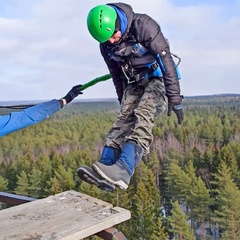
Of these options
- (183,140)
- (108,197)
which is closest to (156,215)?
(108,197)

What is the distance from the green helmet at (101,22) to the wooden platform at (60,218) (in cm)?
117

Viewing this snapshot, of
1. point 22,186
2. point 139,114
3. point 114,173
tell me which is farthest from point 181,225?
point 114,173

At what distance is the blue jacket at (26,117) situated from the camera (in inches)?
129

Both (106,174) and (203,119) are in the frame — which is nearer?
(106,174)

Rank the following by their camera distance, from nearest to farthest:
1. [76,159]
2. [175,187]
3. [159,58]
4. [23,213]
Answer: [23,213] < [159,58] < [175,187] < [76,159]

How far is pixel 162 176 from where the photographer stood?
40.5 metres

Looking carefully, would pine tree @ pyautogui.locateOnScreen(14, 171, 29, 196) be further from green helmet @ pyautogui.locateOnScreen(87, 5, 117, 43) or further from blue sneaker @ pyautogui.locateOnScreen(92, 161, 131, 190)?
green helmet @ pyautogui.locateOnScreen(87, 5, 117, 43)

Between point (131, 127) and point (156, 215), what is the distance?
25185 mm

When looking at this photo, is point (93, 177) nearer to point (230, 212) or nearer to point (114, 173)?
point (114, 173)

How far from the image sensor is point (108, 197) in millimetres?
29609

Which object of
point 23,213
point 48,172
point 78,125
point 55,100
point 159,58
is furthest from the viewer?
point 78,125

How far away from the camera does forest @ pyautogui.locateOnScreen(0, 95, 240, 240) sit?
27.0m

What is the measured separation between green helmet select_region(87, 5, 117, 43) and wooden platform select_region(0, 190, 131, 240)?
117 cm

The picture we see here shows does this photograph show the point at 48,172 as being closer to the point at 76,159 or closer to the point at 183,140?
the point at 76,159
